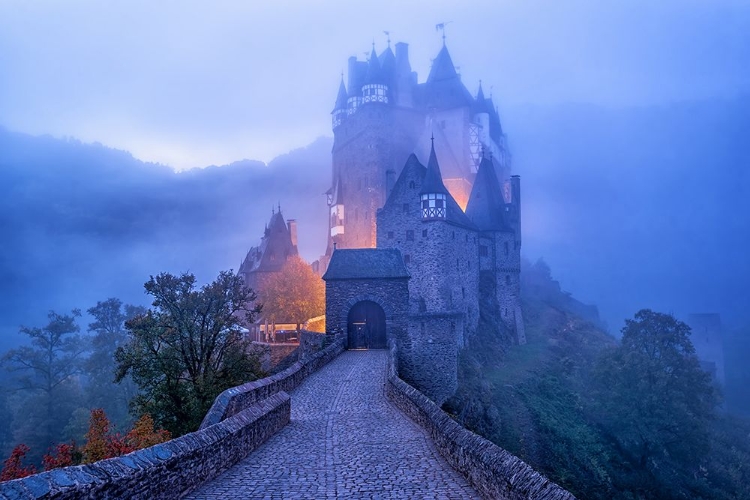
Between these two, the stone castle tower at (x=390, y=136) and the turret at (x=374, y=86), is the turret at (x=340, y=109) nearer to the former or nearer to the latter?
the stone castle tower at (x=390, y=136)

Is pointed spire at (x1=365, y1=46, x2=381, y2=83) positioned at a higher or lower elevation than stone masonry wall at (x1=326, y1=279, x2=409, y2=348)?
higher

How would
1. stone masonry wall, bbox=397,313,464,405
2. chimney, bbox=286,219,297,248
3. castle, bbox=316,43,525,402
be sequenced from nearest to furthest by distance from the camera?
stone masonry wall, bbox=397,313,464,405 < castle, bbox=316,43,525,402 < chimney, bbox=286,219,297,248

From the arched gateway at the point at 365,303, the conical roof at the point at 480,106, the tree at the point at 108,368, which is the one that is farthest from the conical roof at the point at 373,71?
the arched gateway at the point at 365,303

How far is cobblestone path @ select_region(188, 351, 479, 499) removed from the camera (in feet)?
27.9

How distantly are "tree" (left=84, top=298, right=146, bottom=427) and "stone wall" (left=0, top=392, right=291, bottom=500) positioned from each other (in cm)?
3816

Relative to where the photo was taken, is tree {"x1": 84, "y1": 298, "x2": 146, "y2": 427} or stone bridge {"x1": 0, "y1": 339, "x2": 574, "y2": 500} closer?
stone bridge {"x1": 0, "y1": 339, "x2": 574, "y2": 500}

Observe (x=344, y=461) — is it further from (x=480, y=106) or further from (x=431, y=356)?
(x=480, y=106)

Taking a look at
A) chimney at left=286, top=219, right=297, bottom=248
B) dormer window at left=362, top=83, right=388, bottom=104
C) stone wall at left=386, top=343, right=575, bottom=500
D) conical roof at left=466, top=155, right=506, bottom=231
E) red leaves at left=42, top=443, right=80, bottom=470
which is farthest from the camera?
dormer window at left=362, top=83, right=388, bottom=104

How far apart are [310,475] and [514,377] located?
29766 millimetres

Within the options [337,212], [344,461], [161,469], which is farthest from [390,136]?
[161,469]

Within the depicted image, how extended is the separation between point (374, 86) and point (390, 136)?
594cm

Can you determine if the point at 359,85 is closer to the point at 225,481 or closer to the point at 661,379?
the point at 661,379

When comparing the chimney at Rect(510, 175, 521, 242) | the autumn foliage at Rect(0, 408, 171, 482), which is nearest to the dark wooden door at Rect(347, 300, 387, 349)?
the autumn foliage at Rect(0, 408, 171, 482)

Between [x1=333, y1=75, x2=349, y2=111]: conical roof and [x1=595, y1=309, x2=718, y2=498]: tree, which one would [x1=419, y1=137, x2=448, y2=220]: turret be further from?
[x1=333, y1=75, x2=349, y2=111]: conical roof
